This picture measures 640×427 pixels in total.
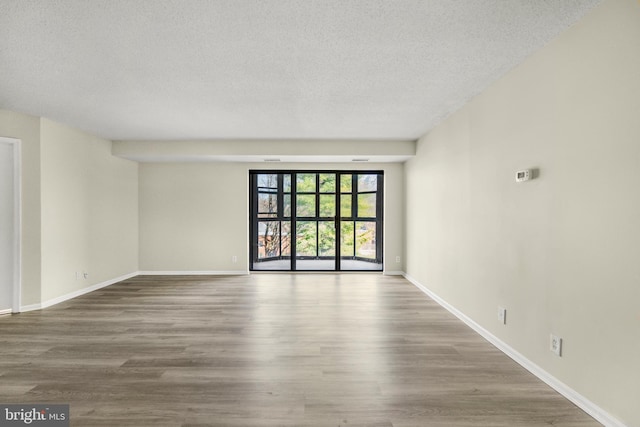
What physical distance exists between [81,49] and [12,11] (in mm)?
472

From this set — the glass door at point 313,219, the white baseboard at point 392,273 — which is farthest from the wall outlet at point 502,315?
the glass door at point 313,219

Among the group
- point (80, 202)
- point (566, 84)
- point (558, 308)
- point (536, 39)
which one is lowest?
point (558, 308)

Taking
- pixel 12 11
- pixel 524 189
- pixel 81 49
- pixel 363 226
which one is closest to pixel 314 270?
pixel 363 226

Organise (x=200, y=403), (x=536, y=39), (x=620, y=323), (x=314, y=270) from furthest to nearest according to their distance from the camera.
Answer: (x=314, y=270)
(x=536, y=39)
(x=200, y=403)
(x=620, y=323)

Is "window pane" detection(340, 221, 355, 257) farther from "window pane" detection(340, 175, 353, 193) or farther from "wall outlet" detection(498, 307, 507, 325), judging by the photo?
"wall outlet" detection(498, 307, 507, 325)

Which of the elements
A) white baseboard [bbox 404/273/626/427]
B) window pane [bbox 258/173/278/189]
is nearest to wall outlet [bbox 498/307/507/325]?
white baseboard [bbox 404/273/626/427]

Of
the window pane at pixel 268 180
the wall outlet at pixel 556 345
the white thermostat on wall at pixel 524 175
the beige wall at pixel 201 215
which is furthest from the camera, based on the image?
the window pane at pixel 268 180

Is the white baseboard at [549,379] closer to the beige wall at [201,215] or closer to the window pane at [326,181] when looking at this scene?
the beige wall at [201,215]

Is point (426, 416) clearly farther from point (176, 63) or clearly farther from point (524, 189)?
point (176, 63)

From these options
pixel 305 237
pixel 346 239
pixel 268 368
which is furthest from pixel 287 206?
pixel 268 368

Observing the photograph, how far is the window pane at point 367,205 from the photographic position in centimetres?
694

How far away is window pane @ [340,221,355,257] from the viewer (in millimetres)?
6949

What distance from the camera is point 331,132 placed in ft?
16.9

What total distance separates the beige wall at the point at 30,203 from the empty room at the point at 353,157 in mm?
23
